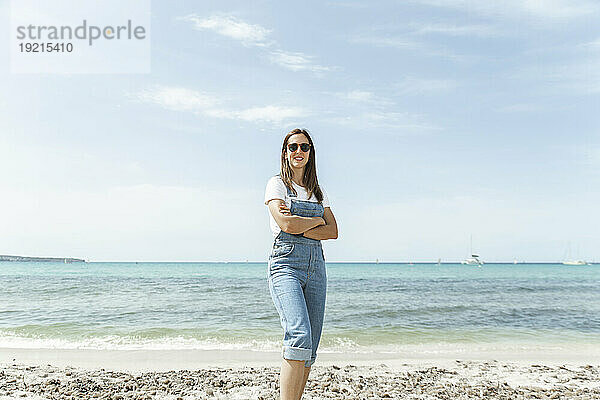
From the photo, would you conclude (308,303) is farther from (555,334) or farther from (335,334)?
(555,334)

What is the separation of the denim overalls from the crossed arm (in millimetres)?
61

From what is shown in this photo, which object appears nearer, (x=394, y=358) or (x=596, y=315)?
(x=394, y=358)

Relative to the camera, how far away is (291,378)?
3.27 meters

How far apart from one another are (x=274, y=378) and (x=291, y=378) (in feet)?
8.41

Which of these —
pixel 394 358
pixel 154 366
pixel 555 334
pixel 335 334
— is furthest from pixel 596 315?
pixel 154 366

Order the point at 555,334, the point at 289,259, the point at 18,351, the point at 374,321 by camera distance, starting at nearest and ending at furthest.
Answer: the point at 289,259
the point at 18,351
the point at 555,334
the point at 374,321

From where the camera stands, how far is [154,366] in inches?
262

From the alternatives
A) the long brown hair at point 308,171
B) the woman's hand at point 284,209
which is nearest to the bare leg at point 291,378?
the woman's hand at point 284,209

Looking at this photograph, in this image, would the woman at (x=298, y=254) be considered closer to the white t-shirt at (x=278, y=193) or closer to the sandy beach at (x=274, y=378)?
the white t-shirt at (x=278, y=193)

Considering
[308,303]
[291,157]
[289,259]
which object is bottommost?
[308,303]

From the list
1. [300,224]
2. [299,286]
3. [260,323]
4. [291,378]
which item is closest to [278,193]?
[300,224]

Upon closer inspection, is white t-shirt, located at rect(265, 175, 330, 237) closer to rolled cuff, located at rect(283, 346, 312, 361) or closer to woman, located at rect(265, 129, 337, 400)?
woman, located at rect(265, 129, 337, 400)

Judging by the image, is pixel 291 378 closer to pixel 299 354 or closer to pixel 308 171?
pixel 299 354

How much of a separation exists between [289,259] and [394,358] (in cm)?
493
